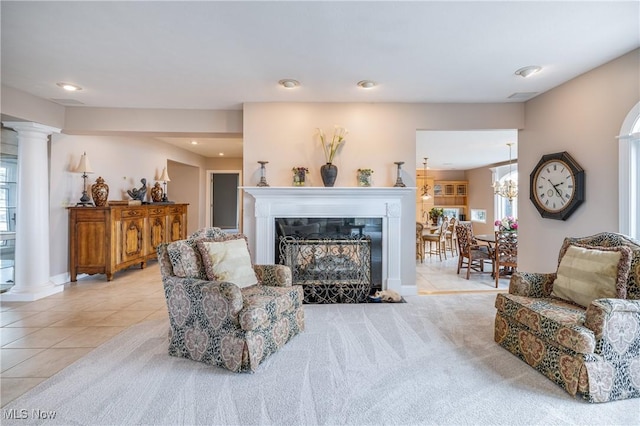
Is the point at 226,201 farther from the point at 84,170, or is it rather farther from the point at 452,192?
the point at 452,192

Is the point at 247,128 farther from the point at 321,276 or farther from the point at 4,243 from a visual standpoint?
the point at 4,243

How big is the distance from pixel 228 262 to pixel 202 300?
17.0 inches

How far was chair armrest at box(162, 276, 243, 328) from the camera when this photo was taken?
7.05 feet

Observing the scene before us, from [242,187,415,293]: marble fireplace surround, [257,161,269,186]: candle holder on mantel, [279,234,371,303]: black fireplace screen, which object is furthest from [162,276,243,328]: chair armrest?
[257,161,269,186]: candle holder on mantel

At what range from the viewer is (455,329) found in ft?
9.57

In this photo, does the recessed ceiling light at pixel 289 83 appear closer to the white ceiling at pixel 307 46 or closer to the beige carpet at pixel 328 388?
the white ceiling at pixel 307 46

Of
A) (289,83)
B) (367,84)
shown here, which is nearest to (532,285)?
(367,84)

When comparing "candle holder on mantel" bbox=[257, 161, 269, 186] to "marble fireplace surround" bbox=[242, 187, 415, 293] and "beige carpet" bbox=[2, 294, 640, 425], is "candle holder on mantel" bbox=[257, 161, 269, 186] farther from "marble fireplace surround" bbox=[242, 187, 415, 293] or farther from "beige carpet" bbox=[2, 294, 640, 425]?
"beige carpet" bbox=[2, 294, 640, 425]

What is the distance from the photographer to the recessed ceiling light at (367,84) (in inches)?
129

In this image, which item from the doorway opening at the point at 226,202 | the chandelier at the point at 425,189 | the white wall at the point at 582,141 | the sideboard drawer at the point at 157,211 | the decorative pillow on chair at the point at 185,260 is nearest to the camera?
the decorative pillow on chair at the point at 185,260

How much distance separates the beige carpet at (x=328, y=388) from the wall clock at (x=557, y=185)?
173 cm

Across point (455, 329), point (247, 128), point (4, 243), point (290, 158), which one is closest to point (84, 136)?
point (4, 243)

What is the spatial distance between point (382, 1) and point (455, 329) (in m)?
2.82

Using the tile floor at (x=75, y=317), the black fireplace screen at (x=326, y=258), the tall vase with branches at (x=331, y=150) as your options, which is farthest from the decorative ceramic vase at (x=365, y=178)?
the tile floor at (x=75, y=317)
